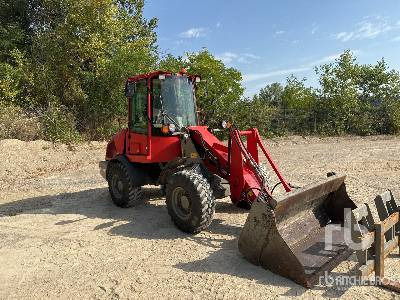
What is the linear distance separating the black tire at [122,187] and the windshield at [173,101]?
1.19m

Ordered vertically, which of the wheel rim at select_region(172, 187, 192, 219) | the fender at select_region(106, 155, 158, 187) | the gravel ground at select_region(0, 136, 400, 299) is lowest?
the gravel ground at select_region(0, 136, 400, 299)

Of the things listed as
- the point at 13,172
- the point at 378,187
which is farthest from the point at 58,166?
the point at 378,187

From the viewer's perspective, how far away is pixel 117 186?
7391 millimetres

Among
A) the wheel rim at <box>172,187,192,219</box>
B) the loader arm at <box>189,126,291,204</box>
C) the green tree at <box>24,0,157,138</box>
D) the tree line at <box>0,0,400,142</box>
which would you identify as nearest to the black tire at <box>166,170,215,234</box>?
the wheel rim at <box>172,187,192,219</box>

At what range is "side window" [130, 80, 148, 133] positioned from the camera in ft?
22.1

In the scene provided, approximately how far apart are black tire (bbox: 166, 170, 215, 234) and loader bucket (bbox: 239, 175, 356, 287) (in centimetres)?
87

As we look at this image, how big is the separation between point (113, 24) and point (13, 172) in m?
9.29

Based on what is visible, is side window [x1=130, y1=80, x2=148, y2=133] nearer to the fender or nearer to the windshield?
the windshield

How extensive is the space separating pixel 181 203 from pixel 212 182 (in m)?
0.56

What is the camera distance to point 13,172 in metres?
12.3

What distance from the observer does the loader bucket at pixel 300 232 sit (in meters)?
4.20
